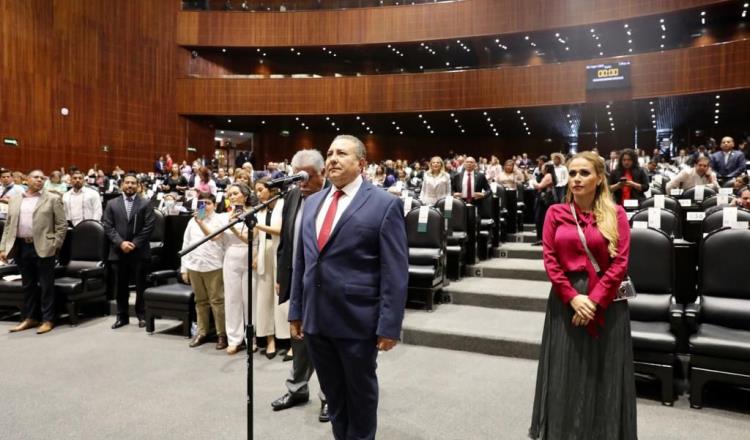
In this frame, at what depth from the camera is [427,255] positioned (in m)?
4.77

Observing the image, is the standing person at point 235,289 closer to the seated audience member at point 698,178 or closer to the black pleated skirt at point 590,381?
the black pleated skirt at point 590,381

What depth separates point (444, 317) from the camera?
440 centimetres

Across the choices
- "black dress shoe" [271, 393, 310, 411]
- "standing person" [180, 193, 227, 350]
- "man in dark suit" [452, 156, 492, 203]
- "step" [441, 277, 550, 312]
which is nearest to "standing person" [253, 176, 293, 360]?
"standing person" [180, 193, 227, 350]

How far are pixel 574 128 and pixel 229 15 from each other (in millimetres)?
12484

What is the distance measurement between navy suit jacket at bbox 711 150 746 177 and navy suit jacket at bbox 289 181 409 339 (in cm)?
707

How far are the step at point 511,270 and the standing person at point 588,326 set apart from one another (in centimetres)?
303

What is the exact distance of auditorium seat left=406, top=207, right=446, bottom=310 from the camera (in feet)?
15.2

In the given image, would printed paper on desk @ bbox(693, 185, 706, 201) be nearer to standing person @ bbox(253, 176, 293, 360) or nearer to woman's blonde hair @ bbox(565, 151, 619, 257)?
woman's blonde hair @ bbox(565, 151, 619, 257)

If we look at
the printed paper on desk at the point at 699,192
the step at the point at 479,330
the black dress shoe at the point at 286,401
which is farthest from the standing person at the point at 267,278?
the printed paper on desk at the point at 699,192

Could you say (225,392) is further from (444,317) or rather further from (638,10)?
(638,10)

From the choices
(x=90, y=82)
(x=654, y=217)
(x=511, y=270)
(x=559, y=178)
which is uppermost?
(x=90, y=82)

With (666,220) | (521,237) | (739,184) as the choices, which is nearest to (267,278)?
(666,220)

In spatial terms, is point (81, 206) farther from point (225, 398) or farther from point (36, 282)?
point (225, 398)

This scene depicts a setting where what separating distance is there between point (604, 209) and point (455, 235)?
328cm
